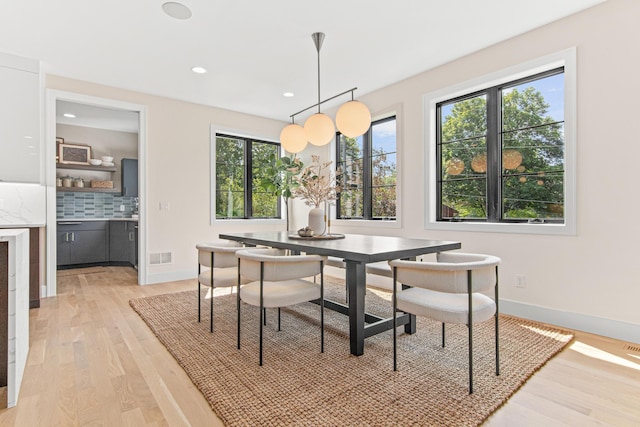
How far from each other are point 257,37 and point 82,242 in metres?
5.04

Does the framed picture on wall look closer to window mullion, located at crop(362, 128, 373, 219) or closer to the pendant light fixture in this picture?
the pendant light fixture

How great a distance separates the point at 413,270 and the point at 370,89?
324cm

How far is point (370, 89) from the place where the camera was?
14.3 feet

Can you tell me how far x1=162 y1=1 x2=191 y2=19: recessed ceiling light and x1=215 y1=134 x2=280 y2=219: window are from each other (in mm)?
2664

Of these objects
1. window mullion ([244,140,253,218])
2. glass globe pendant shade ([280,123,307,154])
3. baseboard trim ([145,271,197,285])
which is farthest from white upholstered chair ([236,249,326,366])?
window mullion ([244,140,253,218])

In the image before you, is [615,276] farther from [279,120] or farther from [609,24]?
[279,120]

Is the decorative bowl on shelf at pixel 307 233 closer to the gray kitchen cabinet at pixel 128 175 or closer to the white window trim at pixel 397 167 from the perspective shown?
the white window trim at pixel 397 167

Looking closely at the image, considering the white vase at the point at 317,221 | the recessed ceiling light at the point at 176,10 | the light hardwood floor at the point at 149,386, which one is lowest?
the light hardwood floor at the point at 149,386

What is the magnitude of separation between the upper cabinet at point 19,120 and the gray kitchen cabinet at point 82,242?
2.41m

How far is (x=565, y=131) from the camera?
2756 mm

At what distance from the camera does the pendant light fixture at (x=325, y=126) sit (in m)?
2.69

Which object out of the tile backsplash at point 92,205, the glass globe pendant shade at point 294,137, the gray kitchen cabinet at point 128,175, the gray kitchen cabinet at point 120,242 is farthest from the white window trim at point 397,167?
the tile backsplash at point 92,205

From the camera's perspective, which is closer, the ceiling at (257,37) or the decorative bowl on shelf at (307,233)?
the ceiling at (257,37)

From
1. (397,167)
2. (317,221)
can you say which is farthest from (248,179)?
(317,221)
